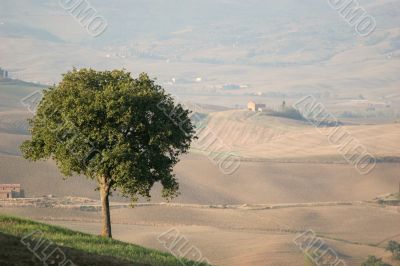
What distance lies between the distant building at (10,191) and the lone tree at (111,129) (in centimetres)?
6687

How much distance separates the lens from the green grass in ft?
80.8

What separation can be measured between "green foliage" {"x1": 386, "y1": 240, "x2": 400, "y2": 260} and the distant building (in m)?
47.4

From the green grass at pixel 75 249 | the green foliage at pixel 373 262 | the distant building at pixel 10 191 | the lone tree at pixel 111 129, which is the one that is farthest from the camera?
the distant building at pixel 10 191

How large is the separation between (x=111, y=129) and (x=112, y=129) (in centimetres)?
5

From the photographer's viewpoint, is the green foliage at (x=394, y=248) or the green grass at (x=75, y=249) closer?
the green grass at (x=75, y=249)

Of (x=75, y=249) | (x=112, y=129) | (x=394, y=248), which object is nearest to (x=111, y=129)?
(x=112, y=129)

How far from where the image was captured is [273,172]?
148875 mm

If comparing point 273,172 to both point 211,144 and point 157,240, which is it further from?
point 157,240

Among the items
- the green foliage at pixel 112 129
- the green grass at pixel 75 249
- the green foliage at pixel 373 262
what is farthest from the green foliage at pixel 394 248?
the green grass at pixel 75 249

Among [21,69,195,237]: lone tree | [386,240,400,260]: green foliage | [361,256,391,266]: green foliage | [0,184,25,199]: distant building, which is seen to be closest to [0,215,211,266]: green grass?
[21,69,195,237]: lone tree

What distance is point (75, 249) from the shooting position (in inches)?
1112

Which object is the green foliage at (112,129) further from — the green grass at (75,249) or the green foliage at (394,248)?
the green foliage at (394,248)

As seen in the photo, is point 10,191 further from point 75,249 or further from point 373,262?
point 75,249

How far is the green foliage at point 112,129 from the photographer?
40.9 metres
